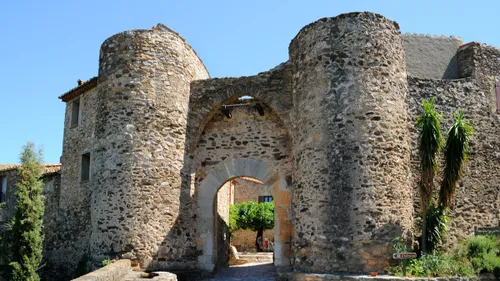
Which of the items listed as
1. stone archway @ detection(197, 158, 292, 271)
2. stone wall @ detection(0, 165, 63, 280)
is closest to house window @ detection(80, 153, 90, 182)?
stone wall @ detection(0, 165, 63, 280)

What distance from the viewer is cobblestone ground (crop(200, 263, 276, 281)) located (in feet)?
44.4

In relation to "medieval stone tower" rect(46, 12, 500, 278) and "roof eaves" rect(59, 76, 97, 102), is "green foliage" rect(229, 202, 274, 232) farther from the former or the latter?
"roof eaves" rect(59, 76, 97, 102)

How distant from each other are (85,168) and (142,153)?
139 inches

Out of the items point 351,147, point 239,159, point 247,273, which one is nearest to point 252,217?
point 247,273

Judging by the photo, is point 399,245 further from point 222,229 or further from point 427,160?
point 222,229

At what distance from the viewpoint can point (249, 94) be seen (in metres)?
13.6

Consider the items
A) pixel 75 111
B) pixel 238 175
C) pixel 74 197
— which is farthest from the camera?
pixel 75 111

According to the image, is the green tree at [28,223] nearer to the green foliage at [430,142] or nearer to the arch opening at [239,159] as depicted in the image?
the arch opening at [239,159]

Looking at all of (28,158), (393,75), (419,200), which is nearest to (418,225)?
(419,200)

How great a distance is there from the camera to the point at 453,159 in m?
11.8

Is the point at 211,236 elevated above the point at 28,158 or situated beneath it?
situated beneath

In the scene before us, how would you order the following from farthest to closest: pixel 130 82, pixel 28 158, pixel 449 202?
pixel 28 158 < pixel 130 82 < pixel 449 202

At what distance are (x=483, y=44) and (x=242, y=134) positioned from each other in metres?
7.02

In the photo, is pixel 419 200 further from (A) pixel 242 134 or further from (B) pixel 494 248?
(A) pixel 242 134
